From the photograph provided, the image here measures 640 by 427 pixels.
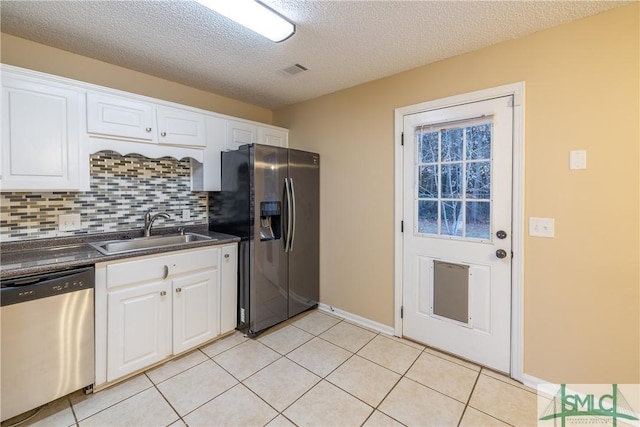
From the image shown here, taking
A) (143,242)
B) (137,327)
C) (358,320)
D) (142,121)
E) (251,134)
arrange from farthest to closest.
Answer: (251,134), (358,320), (143,242), (142,121), (137,327)

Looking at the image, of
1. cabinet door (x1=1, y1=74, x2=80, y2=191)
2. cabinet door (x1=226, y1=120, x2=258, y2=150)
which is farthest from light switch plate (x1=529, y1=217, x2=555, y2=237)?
cabinet door (x1=1, y1=74, x2=80, y2=191)

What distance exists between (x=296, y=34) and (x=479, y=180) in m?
1.68

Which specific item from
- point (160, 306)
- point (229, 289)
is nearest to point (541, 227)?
point (229, 289)

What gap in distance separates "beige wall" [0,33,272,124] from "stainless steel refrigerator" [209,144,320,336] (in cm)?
77

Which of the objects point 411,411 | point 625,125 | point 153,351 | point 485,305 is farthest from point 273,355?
point 625,125

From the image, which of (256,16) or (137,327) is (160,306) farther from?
(256,16)

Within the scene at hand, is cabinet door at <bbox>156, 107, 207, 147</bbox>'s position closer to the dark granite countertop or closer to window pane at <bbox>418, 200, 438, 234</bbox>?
the dark granite countertop

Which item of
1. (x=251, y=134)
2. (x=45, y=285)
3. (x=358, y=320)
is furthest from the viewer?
(x=251, y=134)

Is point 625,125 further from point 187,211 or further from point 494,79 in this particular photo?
point 187,211

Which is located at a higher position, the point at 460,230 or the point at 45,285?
the point at 460,230

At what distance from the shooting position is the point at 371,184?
271 cm

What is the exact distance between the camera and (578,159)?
5.70ft

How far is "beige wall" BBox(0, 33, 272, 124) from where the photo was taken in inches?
76.3

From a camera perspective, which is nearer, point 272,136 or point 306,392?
point 306,392
